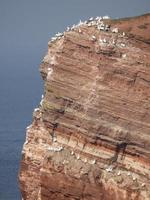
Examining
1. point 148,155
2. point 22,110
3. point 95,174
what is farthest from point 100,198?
point 22,110

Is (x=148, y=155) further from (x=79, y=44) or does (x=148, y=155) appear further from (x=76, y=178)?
(x=79, y=44)

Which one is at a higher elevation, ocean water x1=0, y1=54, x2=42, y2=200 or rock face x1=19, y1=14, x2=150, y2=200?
rock face x1=19, y1=14, x2=150, y2=200

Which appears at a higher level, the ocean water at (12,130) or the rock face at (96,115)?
the rock face at (96,115)

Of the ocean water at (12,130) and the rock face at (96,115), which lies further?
the ocean water at (12,130)

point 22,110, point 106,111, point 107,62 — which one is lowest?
point 22,110

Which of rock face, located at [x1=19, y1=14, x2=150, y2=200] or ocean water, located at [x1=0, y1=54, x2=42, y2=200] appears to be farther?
ocean water, located at [x1=0, y1=54, x2=42, y2=200]

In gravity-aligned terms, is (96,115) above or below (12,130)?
above

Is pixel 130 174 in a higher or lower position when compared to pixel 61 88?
lower

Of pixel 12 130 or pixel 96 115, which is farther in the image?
pixel 12 130
